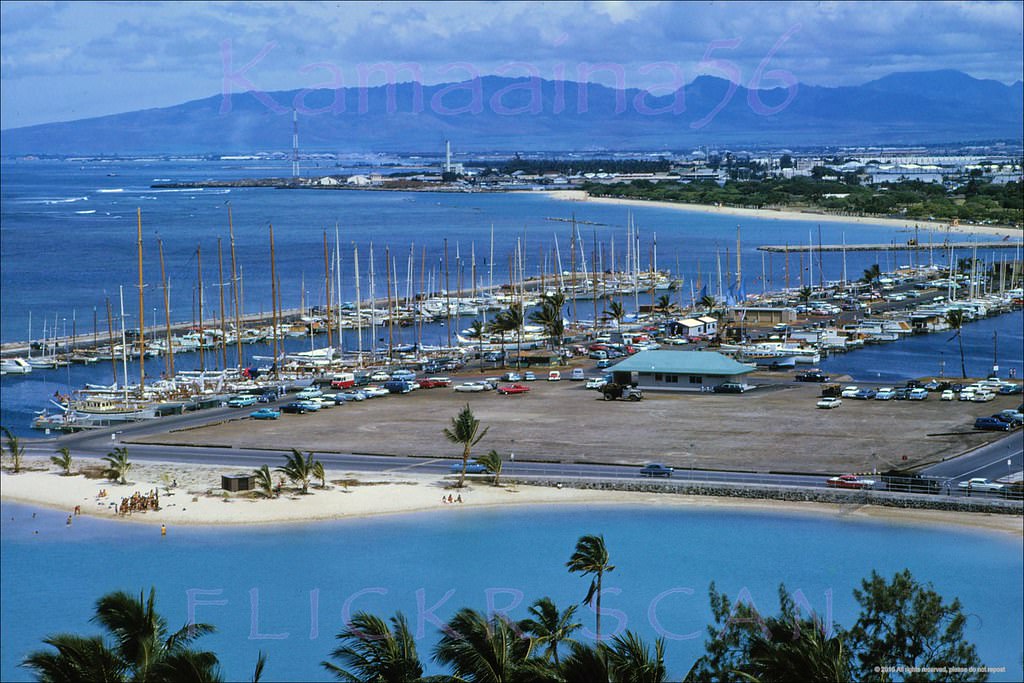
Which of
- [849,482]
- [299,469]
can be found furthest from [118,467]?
[849,482]

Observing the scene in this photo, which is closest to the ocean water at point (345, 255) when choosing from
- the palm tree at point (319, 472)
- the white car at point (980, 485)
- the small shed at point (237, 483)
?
the small shed at point (237, 483)

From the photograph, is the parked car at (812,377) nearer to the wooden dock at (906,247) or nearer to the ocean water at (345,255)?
the ocean water at (345,255)

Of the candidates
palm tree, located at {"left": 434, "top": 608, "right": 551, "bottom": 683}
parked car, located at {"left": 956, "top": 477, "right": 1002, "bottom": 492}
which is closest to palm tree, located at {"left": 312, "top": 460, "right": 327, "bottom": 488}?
parked car, located at {"left": 956, "top": 477, "right": 1002, "bottom": 492}

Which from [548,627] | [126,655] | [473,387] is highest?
[126,655]

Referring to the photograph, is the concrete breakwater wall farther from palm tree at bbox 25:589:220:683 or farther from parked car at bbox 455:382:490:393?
palm tree at bbox 25:589:220:683

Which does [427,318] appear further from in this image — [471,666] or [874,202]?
[874,202]

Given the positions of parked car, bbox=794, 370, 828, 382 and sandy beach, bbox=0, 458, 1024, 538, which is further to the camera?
parked car, bbox=794, 370, 828, 382

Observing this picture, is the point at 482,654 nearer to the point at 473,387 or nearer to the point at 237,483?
the point at 237,483
